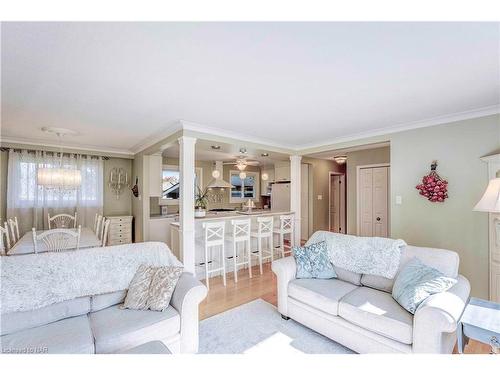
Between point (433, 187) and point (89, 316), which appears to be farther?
point (433, 187)

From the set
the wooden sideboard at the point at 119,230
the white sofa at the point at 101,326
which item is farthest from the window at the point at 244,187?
the white sofa at the point at 101,326

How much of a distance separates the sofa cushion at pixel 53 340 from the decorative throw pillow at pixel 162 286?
1.50ft

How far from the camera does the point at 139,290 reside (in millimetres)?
→ 2059

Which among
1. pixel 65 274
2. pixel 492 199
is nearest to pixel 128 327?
pixel 65 274

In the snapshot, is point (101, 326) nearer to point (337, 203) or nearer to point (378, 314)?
point (378, 314)

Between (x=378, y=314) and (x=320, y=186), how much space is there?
195 inches

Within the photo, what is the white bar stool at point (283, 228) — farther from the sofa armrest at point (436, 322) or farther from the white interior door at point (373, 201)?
the sofa armrest at point (436, 322)

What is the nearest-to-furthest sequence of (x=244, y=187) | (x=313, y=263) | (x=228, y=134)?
(x=313, y=263) → (x=228, y=134) → (x=244, y=187)

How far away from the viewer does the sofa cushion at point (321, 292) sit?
7.22 feet

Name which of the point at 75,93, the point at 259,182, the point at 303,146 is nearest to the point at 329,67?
the point at 75,93
